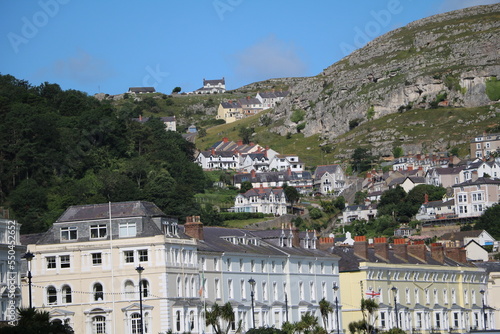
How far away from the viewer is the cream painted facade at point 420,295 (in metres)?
102

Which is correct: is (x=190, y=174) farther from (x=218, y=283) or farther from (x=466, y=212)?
(x=218, y=283)

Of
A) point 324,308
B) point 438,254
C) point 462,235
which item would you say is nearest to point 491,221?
point 462,235

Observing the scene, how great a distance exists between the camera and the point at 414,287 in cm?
10894

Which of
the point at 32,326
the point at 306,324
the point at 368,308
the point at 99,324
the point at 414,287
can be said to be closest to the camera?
the point at 32,326

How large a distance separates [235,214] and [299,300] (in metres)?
86.2

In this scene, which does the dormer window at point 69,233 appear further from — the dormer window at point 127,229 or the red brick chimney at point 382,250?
the red brick chimney at point 382,250

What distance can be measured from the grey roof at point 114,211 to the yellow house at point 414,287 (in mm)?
25040

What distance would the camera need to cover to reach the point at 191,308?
79312mm

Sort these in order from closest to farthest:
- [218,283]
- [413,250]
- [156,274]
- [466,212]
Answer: [156,274] → [218,283] → [413,250] → [466,212]

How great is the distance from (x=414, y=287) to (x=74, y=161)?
233ft

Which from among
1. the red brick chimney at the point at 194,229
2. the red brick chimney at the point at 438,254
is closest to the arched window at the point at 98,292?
the red brick chimney at the point at 194,229

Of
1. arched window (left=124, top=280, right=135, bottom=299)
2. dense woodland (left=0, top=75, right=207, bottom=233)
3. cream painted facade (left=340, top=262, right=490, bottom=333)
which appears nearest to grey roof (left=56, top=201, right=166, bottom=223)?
arched window (left=124, top=280, right=135, bottom=299)

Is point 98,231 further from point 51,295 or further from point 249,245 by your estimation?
point 249,245

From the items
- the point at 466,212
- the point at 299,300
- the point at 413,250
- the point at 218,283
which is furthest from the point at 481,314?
the point at 466,212
